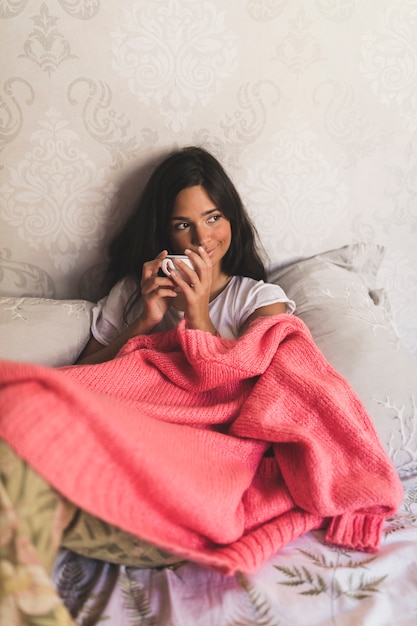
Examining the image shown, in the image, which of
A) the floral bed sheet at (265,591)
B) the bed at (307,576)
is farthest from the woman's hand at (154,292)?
the floral bed sheet at (265,591)

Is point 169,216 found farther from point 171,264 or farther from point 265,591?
point 265,591

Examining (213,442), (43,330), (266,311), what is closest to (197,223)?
(266,311)

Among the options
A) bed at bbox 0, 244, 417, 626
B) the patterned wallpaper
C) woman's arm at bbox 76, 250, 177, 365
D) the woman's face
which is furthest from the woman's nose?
bed at bbox 0, 244, 417, 626

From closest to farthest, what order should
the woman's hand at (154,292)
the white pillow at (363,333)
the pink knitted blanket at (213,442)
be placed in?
1. the pink knitted blanket at (213,442)
2. the white pillow at (363,333)
3. the woman's hand at (154,292)

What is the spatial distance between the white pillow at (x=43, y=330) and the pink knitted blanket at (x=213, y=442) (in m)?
0.17

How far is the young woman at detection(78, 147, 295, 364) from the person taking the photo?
1.14 metres

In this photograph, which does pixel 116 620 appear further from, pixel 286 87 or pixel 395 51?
pixel 395 51

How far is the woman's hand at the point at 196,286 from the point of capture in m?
1.11

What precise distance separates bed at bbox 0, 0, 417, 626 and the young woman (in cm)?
6

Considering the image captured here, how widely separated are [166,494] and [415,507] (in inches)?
18.8

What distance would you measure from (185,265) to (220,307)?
203mm

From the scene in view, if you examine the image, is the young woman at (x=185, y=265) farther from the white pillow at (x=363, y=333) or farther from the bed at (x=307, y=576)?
the bed at (x=307, y=576)

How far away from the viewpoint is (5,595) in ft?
1.91

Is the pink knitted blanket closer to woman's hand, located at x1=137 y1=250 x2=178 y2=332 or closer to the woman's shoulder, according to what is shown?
woman's hand, located at x1=137 y1=250 x2=178 y2=332
